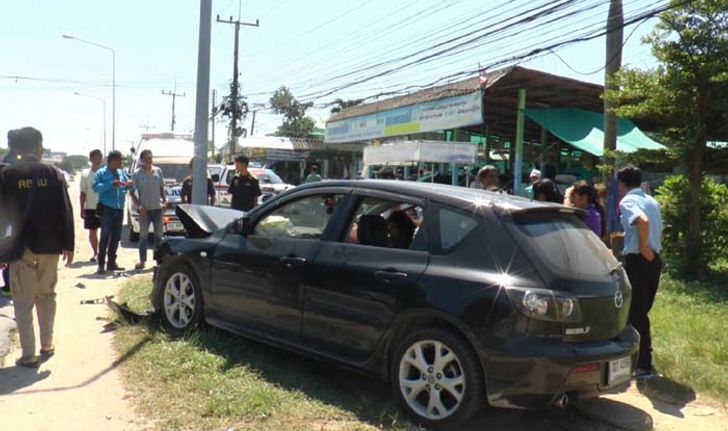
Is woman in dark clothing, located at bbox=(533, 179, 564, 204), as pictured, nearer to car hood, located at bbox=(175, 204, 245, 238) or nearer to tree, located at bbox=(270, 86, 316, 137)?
car hood, located at bbox=(175, 204, 245, 238)

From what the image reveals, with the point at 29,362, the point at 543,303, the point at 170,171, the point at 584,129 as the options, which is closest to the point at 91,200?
the point at 170,171

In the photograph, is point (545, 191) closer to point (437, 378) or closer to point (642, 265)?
point (642, 265)

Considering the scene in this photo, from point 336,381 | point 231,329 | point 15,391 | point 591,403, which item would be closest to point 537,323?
point 591,403

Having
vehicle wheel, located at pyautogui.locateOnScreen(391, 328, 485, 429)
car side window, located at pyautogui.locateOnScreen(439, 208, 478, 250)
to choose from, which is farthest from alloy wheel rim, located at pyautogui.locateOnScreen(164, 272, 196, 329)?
car side window, located at pyautogui.locateOnScreen(439, 208, 478, 250)

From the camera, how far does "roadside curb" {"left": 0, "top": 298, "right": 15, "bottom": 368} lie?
5.25 m

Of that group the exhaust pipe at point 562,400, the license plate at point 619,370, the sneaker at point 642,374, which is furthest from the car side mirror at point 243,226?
the sneaker at point 642,374

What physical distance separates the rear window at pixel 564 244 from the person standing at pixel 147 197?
259 inches

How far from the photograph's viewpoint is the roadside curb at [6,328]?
5248mm

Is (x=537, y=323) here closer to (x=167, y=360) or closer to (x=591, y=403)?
(x=591, y=403)

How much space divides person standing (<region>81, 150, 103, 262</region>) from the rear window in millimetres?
7748

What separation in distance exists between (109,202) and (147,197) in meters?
0.53

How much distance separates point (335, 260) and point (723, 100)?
760 centimetres

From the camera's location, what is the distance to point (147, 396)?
438cm

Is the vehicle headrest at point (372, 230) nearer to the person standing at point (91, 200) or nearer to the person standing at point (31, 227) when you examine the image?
the person standing at point (31, 227)
